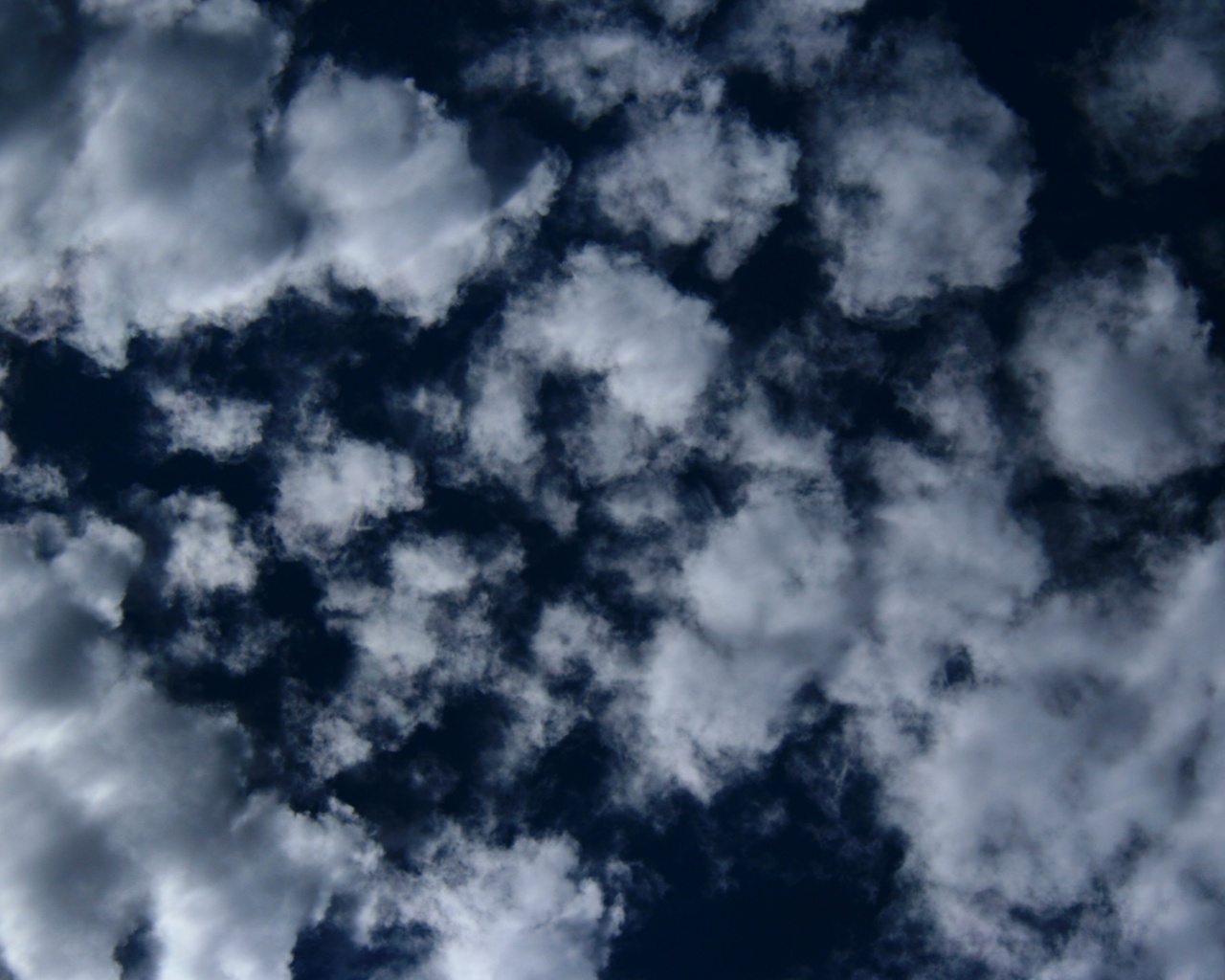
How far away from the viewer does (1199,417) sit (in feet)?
108

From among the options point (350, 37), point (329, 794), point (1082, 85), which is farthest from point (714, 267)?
point (329, 794)

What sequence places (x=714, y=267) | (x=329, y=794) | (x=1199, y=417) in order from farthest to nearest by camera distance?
(x=329, y=794) → (x=714, y=267) → (x=1199, y=417)

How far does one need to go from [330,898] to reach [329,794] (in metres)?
5.52

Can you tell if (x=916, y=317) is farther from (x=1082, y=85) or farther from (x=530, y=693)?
(x=530, y=693)

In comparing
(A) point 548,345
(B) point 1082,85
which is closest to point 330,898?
(A) point 548,345

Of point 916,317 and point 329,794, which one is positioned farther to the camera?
point 329,794

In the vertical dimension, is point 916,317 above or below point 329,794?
above

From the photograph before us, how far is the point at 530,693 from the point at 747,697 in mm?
10627

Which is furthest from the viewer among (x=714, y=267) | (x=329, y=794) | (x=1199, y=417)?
(x=329, y=794)

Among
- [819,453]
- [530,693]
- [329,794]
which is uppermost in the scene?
[819,453]

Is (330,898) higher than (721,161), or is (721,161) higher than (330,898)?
(721,161)

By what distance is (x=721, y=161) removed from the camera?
3431cm

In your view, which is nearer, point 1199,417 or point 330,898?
point 1199,417

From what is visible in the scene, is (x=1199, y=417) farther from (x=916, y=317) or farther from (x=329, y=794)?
(x=329, y=794)
